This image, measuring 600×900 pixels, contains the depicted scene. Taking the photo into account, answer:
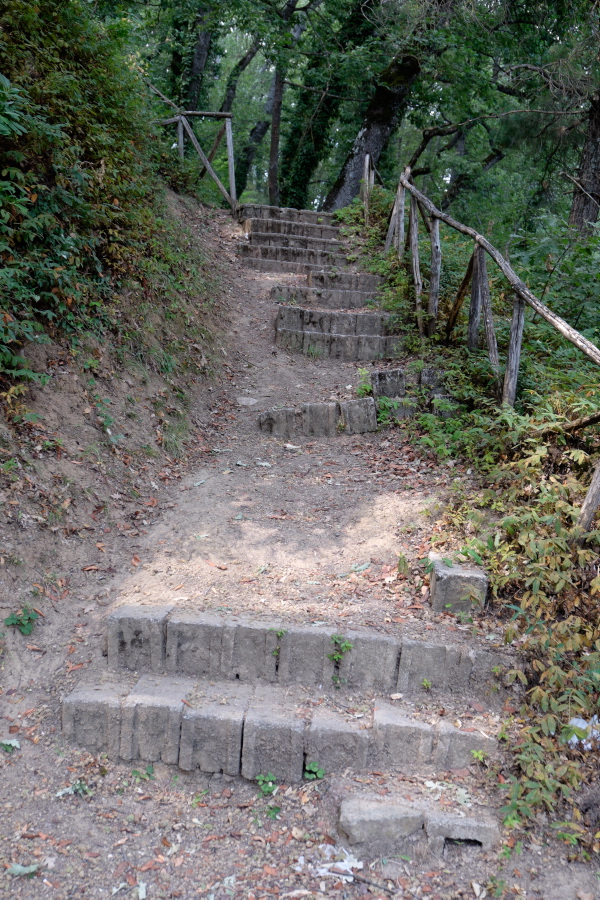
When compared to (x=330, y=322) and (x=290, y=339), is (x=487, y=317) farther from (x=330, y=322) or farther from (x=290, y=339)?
(x=290, y=339)

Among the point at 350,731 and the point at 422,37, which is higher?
the point at 422,37

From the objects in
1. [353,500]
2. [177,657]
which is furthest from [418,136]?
[177,657]

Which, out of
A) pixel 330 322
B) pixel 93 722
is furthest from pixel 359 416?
pixel 93 722

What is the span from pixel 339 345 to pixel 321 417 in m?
1.60

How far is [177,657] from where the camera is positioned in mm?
3031

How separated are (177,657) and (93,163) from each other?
409cm

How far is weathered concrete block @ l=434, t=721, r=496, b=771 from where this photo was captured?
267 centimetres

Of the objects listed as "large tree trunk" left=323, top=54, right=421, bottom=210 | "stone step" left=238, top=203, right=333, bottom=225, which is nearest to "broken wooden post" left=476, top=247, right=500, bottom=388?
"stone step" left=238, top=203, right=333, bottom=225

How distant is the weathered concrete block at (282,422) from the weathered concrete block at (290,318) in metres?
1.86

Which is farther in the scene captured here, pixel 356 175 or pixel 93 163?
pixel 356 175

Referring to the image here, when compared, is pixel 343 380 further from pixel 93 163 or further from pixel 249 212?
pixel 249 212

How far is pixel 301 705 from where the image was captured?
2.86m

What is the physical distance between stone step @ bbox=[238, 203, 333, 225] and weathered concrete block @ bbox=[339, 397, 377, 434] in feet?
18.8

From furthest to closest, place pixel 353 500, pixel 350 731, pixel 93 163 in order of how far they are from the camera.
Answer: pixel 93 163
pixel 353 500
pixel 350 731
